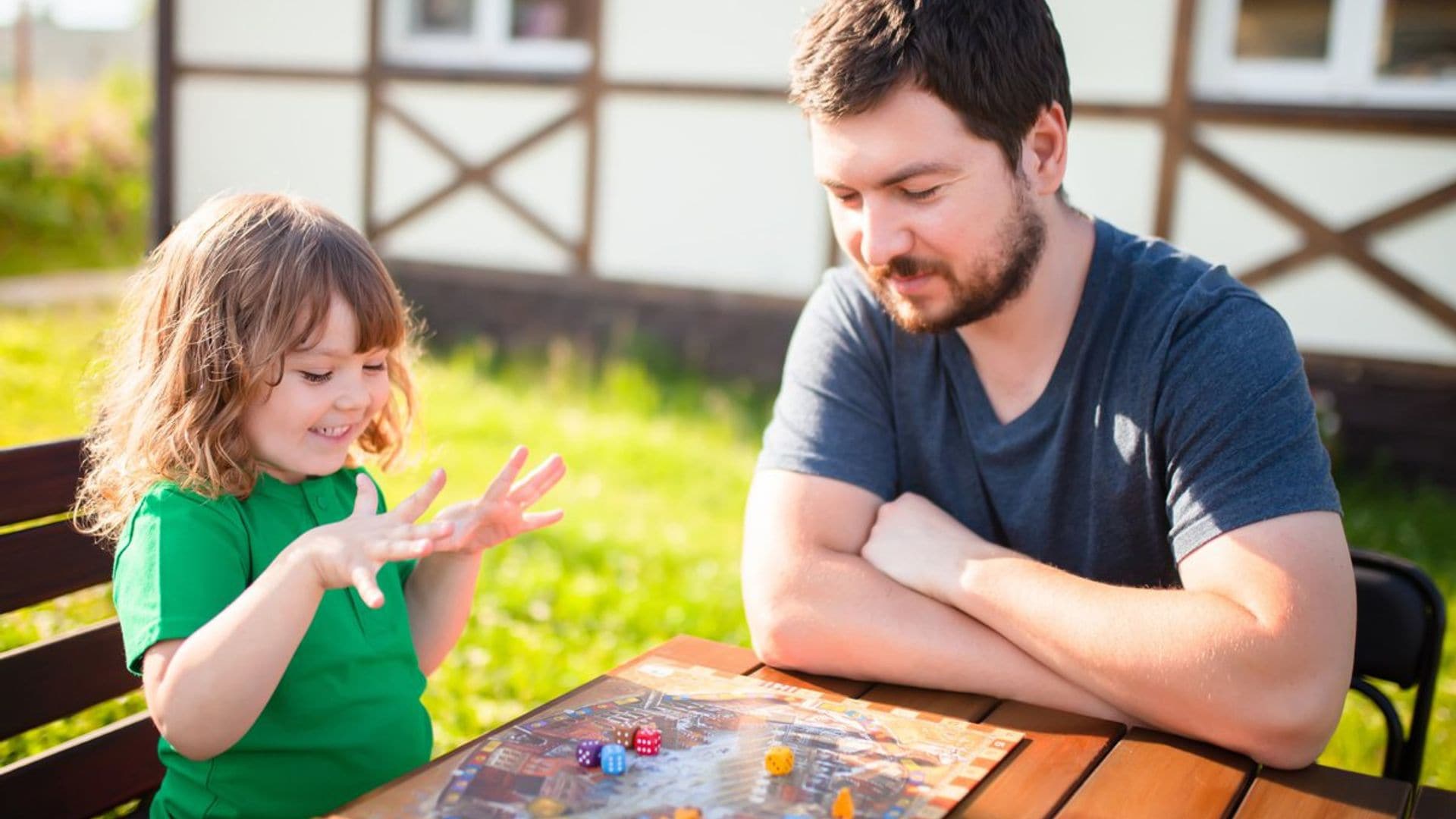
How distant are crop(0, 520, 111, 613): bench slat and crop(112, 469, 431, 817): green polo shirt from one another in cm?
27

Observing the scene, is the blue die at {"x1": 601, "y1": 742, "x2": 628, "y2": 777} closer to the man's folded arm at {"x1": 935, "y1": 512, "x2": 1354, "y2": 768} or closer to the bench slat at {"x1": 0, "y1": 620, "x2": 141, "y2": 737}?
the man's folded arm at {"x1": 935, "y1": 512, "x2": 1354, "y2": 768}

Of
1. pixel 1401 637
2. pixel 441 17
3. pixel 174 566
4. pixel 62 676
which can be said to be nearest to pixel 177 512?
pixel 174 566

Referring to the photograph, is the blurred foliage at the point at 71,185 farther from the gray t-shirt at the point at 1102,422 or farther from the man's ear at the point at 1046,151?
the man's ear at the point at 1046,151

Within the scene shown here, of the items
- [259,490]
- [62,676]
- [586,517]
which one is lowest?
[586,517]

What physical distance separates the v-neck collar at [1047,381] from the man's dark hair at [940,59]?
25 cm

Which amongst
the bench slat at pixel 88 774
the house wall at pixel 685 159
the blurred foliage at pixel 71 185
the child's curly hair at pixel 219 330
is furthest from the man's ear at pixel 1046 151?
the blurred foliage at pixel 71 185

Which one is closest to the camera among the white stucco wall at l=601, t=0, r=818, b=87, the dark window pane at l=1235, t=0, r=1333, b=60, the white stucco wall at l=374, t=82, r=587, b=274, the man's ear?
the man's ear

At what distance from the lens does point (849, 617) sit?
205 centimetres

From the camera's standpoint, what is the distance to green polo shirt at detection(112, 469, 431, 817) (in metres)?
1.73

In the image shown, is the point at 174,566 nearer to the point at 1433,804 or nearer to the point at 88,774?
the point at 88,774

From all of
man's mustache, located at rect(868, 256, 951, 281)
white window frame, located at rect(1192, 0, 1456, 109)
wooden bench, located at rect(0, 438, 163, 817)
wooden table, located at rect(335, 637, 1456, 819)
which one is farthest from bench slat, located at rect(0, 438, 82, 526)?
white window frame, located at rect(1192, 0, 1456, 109)

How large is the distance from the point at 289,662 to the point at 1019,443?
4.03 ft

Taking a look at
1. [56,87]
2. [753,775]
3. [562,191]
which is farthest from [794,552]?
[56,87]

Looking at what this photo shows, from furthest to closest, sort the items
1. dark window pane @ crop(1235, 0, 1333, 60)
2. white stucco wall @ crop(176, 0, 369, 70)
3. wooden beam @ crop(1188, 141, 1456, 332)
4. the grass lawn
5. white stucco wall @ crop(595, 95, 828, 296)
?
white stucco wall @ crop(176, 0, 369, 70), white stucco wall @ crop(595, 95, 828, 296), dark window pane @ crop(1235, 0, 1333, 60), wooden beam @ crop(1188, 141, 1456, 332), the grass lawn
